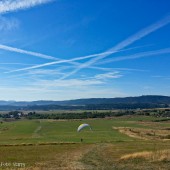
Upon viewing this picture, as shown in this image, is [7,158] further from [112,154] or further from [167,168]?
[167,168]

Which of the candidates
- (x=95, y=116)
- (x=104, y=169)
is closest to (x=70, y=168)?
(x=104, y=169)

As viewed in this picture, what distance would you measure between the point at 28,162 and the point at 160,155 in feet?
47.5

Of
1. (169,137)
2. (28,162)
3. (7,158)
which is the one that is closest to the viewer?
(28,162)

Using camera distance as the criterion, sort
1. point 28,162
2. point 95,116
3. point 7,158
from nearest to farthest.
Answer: point 28,162 → point 7,158 → point 95,116

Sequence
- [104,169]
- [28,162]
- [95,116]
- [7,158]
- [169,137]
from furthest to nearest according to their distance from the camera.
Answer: [95,116] < [169,137] < [7,158] < [28,162] < [104,169]

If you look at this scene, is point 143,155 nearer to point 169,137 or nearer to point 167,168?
point 167,168

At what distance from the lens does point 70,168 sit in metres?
33.3

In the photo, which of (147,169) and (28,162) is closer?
(147,169)

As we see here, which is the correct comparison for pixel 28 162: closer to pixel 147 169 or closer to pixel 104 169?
pixel 104 169

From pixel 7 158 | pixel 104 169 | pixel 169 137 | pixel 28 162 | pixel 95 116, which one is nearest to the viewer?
pixel 104 169

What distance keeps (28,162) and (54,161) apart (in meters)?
2.85

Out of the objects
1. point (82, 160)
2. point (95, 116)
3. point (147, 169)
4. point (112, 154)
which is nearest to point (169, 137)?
point (112, 154)

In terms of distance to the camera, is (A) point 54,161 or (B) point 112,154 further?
(B) point 112,154

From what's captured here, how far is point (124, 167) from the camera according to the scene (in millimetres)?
33719
